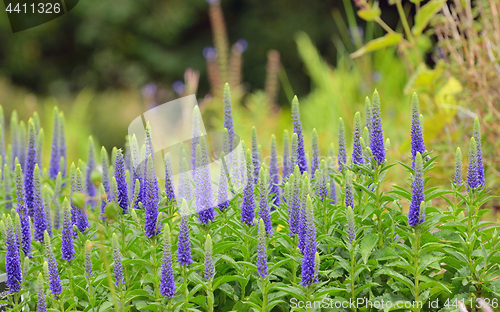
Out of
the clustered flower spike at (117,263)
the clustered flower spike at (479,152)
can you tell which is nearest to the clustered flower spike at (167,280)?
the clustered flower spike at (117,263)

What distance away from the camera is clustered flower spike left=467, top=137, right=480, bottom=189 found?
1.60 metres

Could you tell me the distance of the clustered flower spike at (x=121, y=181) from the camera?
174cm

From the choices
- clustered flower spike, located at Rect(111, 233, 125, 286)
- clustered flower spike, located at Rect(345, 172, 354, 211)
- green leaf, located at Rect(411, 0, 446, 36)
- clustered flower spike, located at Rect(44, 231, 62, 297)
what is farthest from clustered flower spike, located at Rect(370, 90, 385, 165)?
green leaf, located at Rect(411, 0, 446, 36)

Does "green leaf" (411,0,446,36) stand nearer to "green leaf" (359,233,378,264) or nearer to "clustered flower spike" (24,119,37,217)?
"green leaf" (359,233,378,264)

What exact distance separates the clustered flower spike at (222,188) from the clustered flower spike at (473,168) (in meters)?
0.92

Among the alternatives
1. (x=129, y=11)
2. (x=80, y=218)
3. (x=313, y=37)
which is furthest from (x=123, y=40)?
(x=80, y=218)

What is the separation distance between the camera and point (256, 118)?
253 inches

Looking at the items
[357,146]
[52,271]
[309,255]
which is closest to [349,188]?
[357,146]

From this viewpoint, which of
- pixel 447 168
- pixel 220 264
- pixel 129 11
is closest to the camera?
pixel 220 264

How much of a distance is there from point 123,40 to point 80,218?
13768mm

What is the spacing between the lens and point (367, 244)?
1576 millimetres

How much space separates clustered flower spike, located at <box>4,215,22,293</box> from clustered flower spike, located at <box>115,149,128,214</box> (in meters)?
0.40

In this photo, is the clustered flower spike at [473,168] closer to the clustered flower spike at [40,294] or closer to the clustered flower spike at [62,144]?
the clustered flower spike at [40,294]

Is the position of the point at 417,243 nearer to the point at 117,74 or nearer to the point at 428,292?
the point at 428,292
